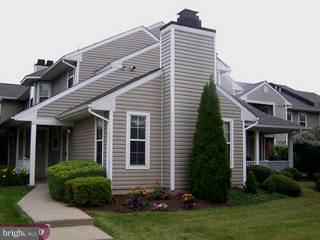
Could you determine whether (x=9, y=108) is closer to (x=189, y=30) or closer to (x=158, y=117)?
(x=158, y=117)

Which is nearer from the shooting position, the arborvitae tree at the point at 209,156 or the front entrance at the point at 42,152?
the arborvitae tree at the point at 209,156

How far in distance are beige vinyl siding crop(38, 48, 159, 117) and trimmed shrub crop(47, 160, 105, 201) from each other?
3995mm

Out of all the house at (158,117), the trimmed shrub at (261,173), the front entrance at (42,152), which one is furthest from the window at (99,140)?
the front entrance at (42,152)

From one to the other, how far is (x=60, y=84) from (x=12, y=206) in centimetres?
1202

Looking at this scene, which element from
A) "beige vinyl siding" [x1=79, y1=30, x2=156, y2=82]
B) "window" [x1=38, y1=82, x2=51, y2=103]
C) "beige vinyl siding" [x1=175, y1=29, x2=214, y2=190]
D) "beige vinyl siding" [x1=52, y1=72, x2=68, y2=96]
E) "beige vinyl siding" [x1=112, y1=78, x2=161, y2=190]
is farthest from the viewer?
"window" [x1=38, y1=82, x2=51, y2=103]

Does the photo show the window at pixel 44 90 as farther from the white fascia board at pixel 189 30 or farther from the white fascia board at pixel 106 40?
the white fascia board at pixel 189 30

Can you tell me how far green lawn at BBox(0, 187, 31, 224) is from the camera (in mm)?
9219

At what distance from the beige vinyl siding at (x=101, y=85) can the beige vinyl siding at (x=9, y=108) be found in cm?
1311

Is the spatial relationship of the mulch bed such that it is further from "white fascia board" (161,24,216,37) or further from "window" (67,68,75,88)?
"window" (67,68,75,88)

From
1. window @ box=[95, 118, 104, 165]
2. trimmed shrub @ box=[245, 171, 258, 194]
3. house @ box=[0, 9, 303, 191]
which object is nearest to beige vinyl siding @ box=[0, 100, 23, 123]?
house @ box=[0, 9, 303, 191]

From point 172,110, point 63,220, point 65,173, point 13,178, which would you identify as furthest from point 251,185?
point 13,178

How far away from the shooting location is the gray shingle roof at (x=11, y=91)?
28.8 meters

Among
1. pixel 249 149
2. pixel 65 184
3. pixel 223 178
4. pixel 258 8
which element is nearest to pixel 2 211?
pixel 65 184

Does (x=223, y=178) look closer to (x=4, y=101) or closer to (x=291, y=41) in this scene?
(x=291, y=41)
